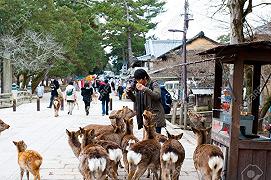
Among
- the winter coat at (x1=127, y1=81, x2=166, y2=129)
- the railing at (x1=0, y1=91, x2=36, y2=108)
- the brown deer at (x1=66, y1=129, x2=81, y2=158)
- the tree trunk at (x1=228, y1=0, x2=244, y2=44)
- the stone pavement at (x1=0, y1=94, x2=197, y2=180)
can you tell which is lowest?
the stone pavement at (x1=0, y1=94, x2=197, y2=180)

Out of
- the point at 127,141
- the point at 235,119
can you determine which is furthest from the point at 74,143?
the point at 235,119

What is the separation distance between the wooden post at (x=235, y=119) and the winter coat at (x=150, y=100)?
5.77 feet

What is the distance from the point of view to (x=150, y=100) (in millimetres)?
8141

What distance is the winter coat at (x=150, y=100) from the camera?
7777 mm

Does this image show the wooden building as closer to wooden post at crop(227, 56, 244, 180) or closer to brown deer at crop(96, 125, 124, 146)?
wooden post at crop(227, 56, 244, 180)

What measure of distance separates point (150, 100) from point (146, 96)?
11 centimetres

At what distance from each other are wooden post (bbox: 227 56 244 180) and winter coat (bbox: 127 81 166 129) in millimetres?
1760

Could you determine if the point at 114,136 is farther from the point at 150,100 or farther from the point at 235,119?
the point at 235,119

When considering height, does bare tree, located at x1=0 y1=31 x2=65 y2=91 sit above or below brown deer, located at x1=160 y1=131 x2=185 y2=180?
above

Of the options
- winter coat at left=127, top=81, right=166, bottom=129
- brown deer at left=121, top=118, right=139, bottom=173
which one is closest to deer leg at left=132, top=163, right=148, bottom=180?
brown deer at left=121, top=118, right=139, bottom=173

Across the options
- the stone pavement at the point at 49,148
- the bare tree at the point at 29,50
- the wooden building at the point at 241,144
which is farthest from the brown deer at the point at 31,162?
the bare tree at the point at 29,50

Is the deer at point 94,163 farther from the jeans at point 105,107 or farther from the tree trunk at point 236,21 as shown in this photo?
the jeans at point 105,107

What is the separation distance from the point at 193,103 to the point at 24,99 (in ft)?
44.7

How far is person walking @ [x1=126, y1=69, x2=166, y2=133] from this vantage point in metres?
7.73
